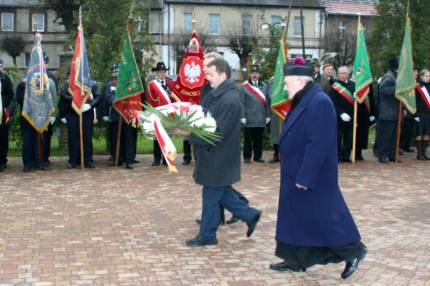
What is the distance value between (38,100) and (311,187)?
796 centimetres

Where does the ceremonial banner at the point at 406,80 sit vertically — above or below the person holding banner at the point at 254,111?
above

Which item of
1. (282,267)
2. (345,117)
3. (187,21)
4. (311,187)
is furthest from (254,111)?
(187,21)

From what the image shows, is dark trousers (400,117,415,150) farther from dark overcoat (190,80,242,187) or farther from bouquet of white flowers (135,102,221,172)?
bouquet of white flowers (135,102,221,172)

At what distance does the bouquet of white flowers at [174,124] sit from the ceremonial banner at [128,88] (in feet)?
19.7

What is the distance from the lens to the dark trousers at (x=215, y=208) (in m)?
6.64

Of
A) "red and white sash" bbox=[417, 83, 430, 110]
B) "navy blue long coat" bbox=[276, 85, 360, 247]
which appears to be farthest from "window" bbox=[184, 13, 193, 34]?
"navy blue long coat" bbox=[276, 85, 360, 247]

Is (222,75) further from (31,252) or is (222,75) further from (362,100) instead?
(362,100)

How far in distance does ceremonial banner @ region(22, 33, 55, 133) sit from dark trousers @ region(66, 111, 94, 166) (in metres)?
0.55

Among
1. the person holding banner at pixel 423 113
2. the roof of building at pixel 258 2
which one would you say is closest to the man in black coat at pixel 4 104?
the person holding banner at pixel 423 113

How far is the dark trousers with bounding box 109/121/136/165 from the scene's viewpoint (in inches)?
491

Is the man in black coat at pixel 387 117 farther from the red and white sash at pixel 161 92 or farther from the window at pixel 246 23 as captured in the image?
the window at pixel 246 23

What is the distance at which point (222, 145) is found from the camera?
652 centimetres

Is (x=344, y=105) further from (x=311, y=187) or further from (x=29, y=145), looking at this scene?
(x=311, y=187)

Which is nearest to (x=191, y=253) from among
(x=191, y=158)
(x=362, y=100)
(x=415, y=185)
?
(x=415, y=185)
